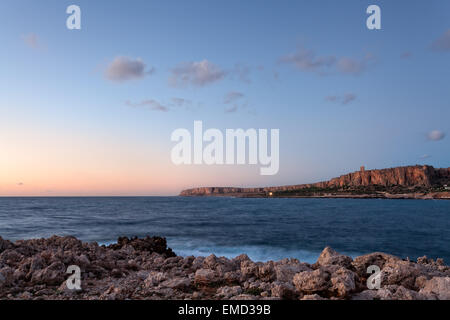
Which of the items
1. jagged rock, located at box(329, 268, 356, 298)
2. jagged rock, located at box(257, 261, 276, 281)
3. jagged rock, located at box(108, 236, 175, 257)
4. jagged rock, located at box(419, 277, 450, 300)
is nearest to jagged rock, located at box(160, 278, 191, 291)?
jagged rock, located at box(257, 261, 276, 281)

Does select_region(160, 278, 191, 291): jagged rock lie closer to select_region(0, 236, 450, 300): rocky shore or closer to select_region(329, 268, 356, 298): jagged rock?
select_region(0, 236, 450, 300): rocky shore

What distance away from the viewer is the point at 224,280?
256 inches

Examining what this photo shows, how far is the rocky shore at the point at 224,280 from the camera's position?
525 centimetres

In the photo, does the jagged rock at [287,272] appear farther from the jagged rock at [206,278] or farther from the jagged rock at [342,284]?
the jagged rock at [206,278]

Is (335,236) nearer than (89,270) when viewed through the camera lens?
No

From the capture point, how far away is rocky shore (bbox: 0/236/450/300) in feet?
17.2

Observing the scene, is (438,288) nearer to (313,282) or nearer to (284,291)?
(313,282)

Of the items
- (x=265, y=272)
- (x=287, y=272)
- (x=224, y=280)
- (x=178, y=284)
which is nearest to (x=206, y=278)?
(x=224, y=280)

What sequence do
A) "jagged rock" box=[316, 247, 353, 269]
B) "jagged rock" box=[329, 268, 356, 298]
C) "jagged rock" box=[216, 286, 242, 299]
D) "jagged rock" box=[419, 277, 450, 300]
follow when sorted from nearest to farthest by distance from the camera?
"jagged rock" box=[419, 277, 450, 300] → "jagged rock" box=[329, 268, 356, 298] → "jagged rock" box=[216, 286, 242, 299] → "jagged rock" box=[316, 247, 353, 269]

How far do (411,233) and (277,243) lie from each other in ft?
68.2

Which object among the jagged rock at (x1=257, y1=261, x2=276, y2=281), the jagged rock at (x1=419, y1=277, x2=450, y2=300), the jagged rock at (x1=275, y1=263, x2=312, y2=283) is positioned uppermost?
the jagged rock at (x1=419, y1=277, x2=450, y2=300)
